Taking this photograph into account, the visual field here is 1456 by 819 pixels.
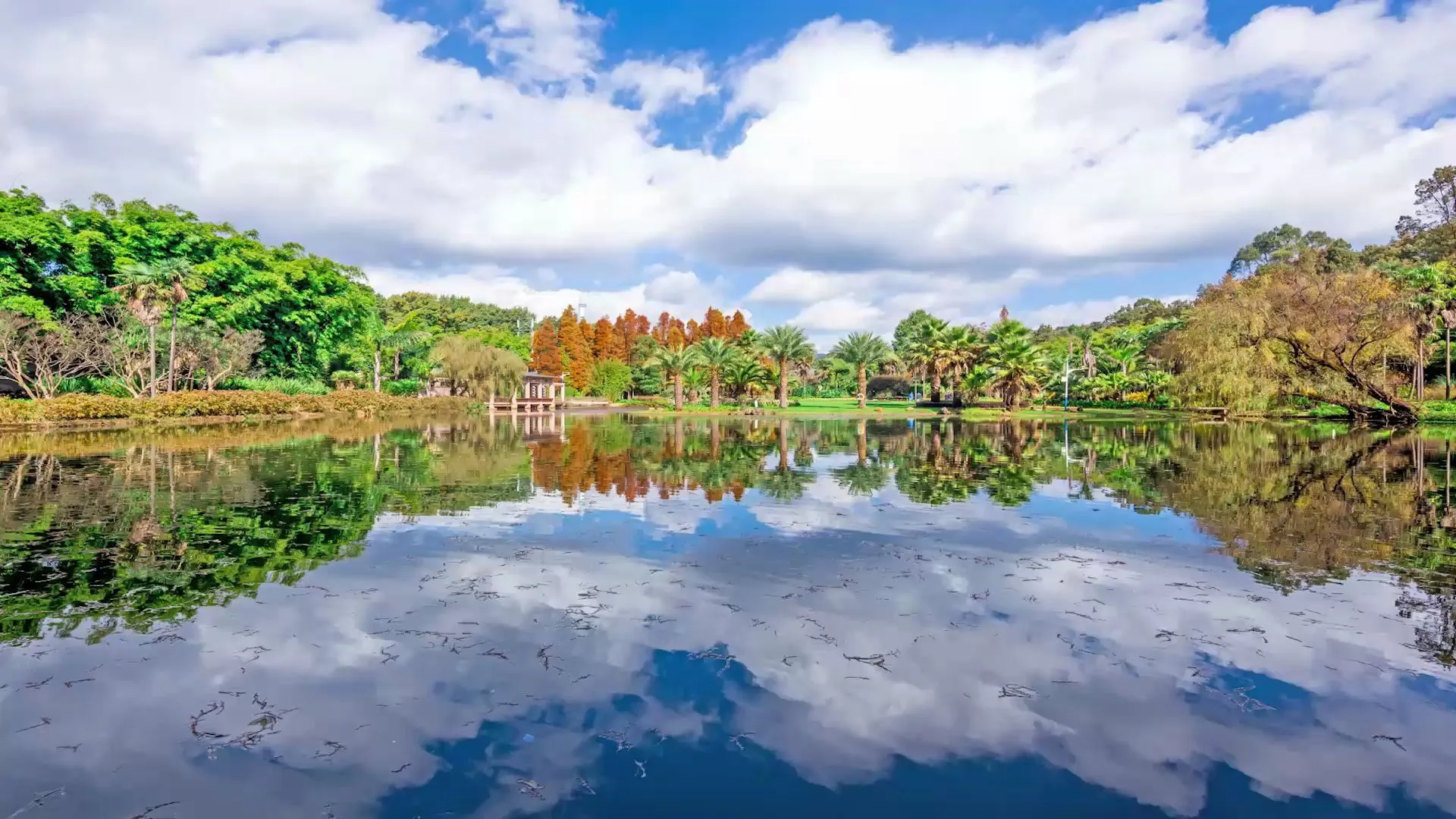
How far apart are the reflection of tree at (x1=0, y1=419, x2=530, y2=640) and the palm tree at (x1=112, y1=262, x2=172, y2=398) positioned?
51.8ft

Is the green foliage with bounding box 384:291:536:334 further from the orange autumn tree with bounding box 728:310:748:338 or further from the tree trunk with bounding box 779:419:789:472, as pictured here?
the tree trunk with bounding box 779:419:789:472

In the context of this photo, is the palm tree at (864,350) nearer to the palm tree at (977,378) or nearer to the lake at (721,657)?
the palm tree at (977,378)

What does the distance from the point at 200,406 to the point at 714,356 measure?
35.7 meters

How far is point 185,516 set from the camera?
13531mm

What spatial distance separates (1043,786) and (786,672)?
7.78ft

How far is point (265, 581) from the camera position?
9.47 metres

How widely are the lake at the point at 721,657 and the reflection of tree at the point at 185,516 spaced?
96 mm

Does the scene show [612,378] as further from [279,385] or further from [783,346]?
[279,385]

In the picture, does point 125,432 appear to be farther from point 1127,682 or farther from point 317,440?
point 1127,682

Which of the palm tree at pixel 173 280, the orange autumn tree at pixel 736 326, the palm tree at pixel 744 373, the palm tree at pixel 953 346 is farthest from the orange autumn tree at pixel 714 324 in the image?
the palm tree at pixel 173 280

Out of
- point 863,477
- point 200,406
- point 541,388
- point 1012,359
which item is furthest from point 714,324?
point 863,477

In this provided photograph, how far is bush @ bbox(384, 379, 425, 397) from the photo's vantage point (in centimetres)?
7075

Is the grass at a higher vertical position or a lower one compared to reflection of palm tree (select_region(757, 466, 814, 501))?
higher

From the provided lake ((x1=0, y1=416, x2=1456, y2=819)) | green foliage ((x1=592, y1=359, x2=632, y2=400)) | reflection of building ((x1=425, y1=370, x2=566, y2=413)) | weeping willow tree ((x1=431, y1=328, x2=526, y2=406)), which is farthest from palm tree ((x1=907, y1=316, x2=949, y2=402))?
lake ((x1=0, y1=416, x2=1456, y2=819))
